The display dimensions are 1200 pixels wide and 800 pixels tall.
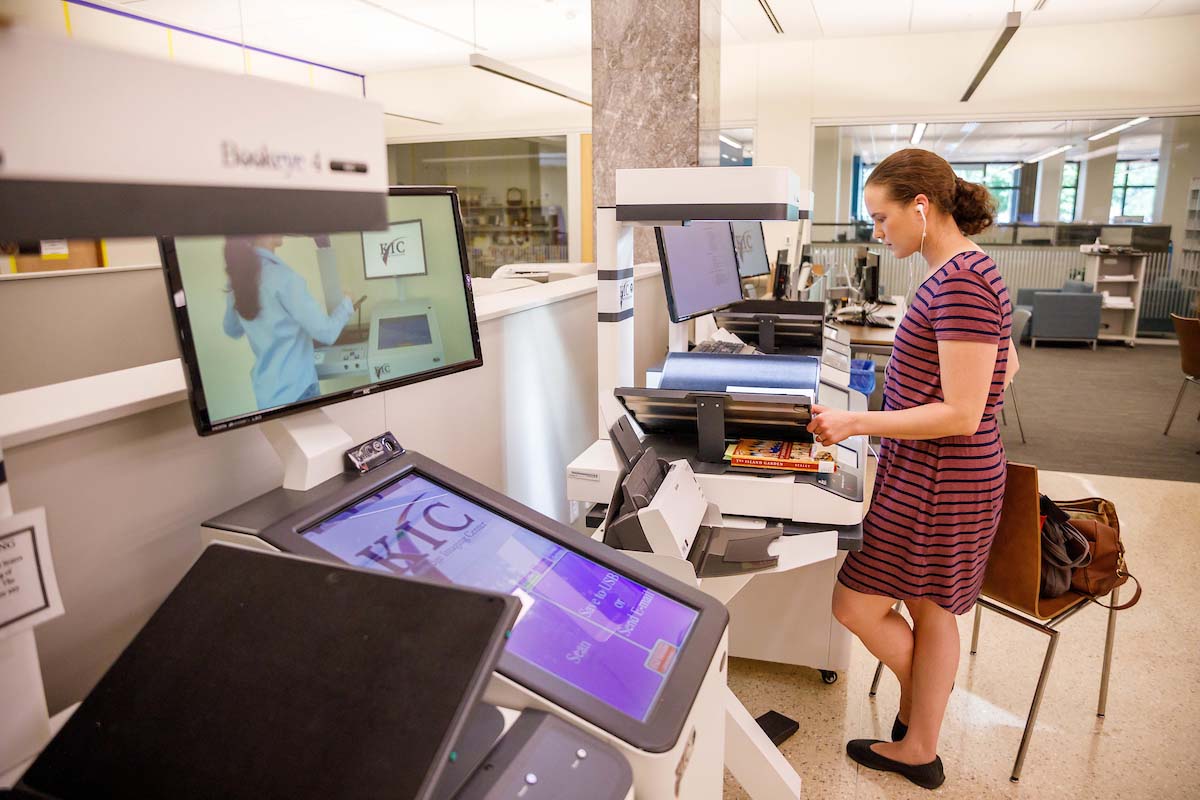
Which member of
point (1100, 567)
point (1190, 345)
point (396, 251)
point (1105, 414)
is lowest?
point (1105, 414)

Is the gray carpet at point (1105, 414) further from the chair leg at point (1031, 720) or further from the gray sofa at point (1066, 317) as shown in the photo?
the chair leg at point (1031, 720)

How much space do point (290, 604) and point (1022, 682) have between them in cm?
241

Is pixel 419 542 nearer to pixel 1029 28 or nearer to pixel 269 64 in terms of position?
pixel 269 64

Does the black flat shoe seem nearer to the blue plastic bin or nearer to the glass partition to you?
the blue plastic bin

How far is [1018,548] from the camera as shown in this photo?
196cm

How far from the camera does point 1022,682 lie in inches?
97.5

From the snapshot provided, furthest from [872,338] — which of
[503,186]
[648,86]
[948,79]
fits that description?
[503,186]

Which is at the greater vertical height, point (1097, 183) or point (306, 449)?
point (1097, 183)

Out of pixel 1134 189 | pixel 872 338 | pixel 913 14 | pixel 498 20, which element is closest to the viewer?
pixel 872 338

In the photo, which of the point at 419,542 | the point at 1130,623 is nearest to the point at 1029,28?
the point at 1130,623

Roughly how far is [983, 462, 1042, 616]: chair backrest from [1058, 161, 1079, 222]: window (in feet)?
30.9

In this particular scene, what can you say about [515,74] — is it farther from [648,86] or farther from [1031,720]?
[1031,720]

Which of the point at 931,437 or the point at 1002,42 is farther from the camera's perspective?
the point at 1002,42

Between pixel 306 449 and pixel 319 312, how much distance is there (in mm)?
185
